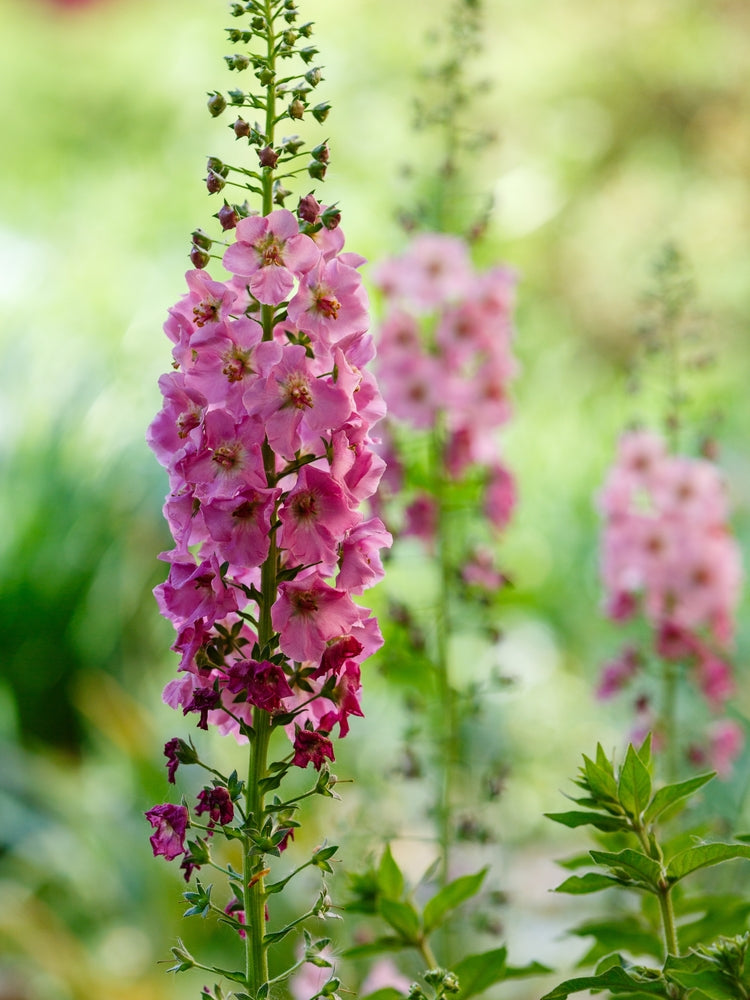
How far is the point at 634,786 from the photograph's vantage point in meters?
0.66

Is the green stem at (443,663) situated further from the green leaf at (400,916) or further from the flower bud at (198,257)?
the flower bud at (198,257)

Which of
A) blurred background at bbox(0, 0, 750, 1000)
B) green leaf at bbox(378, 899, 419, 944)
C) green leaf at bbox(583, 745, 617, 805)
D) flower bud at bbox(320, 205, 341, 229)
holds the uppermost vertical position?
blurred background at bbox(0, 0, 750, 1000)

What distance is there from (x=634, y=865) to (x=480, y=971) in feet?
0.50

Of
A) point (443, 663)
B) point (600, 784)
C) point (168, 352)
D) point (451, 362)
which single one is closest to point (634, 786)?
point (600, 784)

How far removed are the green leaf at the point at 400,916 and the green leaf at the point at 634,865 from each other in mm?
146

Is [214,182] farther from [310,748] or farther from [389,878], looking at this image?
[389,878]

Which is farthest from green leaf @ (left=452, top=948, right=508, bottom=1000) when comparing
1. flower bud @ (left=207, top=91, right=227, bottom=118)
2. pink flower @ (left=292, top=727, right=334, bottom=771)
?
flower bud @ (left=207, top=91, right=227, bottom=118)

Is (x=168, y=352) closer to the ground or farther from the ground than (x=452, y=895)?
farther from the ground

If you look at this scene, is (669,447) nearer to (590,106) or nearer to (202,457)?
(202,457)

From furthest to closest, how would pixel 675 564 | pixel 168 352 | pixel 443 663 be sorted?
pixel 168 352, pixel 675 564, pixel 443 663

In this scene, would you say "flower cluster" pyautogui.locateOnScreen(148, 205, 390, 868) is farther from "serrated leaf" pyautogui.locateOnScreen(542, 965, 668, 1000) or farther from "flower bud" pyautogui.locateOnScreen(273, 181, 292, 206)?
"serrated leaf" pyautogui.locateOnScreen(542, 965, 668, 1000)

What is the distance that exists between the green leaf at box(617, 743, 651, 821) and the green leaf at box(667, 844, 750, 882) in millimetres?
31

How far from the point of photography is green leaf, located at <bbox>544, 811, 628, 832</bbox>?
64 centimetres

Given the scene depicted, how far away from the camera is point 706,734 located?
1.56 metres
